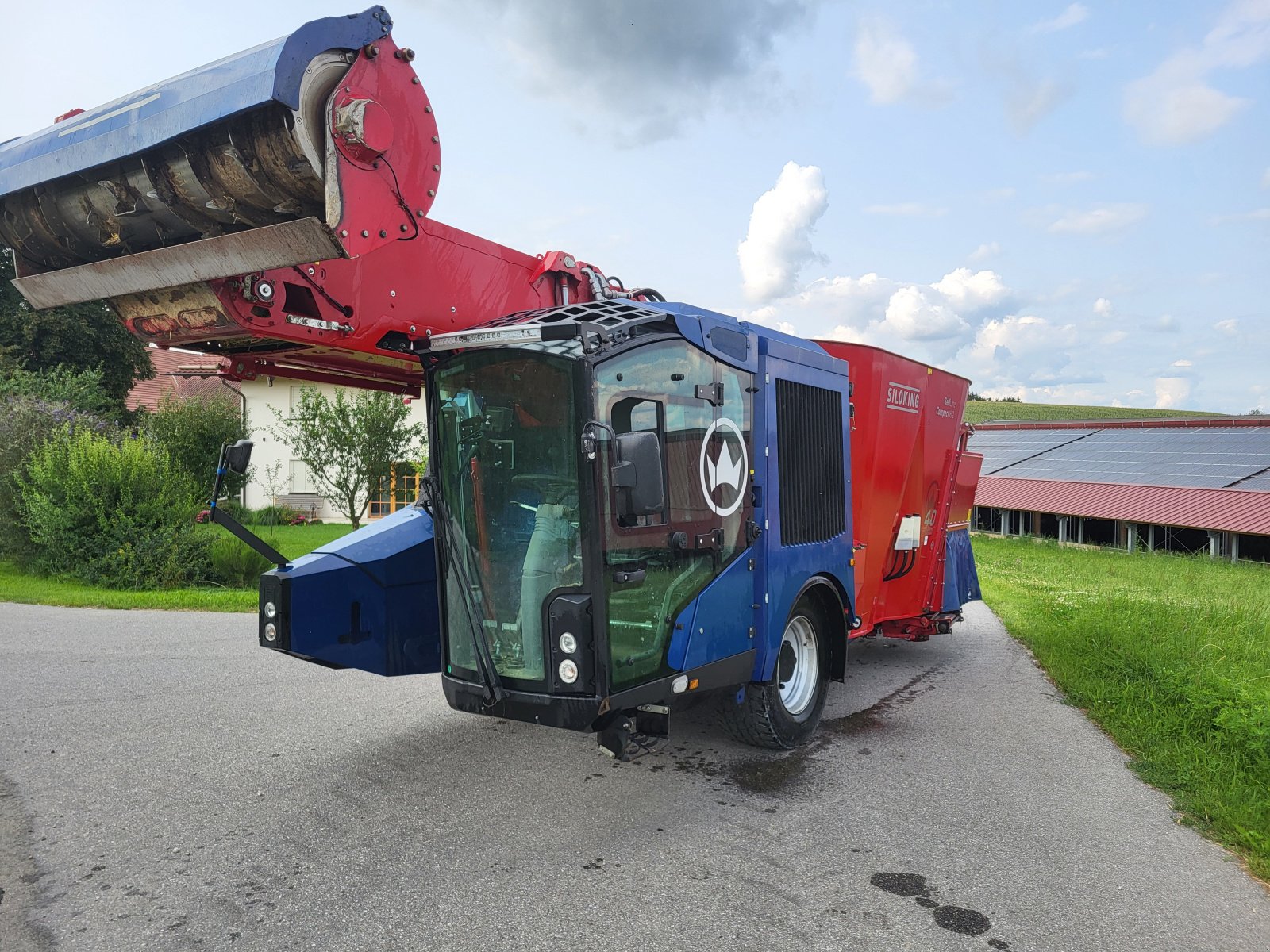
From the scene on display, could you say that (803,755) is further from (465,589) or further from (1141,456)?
(1141,456)

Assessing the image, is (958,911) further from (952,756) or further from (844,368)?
(844,368)

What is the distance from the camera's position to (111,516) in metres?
13.5

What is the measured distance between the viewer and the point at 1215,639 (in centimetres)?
823

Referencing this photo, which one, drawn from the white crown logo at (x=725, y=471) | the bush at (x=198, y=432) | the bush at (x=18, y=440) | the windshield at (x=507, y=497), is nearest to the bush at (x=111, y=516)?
the bush at (x=18, y=440)

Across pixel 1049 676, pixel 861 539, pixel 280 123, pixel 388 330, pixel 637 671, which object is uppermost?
pixel 280 123

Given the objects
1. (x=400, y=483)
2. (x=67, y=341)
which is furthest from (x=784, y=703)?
(x=67, y=341)

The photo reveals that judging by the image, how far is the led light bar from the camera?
13.8ft

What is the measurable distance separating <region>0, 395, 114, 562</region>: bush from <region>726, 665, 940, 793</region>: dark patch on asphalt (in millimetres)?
13776

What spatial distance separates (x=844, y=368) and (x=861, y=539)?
150 centimetres

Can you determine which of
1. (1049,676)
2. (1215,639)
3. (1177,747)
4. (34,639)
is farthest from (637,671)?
(34,639)

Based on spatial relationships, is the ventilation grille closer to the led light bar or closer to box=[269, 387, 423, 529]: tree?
the led light bar

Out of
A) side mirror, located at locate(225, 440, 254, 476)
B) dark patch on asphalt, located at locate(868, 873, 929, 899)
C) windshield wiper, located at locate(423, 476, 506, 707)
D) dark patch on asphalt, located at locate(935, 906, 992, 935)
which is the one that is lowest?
dark patch on asphalt, located at locate(935, 906, 992, 935)

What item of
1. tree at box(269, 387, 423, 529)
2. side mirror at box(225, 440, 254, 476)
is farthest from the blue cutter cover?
tree at box(269, 387, 423, 529)

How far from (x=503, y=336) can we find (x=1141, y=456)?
1129 inches
